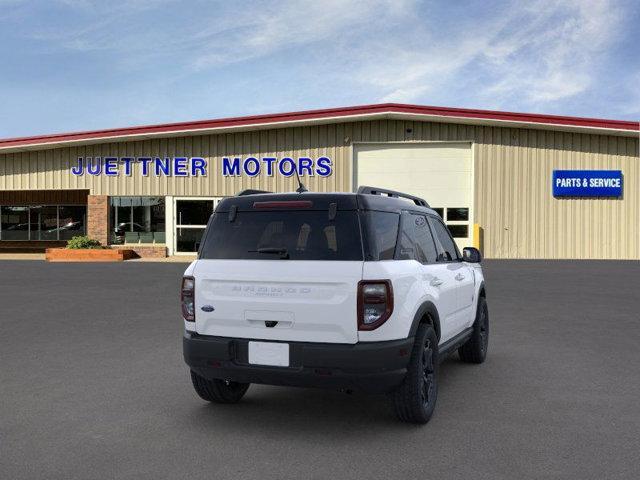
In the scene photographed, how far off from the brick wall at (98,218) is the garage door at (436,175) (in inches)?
455

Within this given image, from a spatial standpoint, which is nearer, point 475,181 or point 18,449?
point 18,449

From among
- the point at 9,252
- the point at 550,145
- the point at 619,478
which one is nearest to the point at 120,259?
the point at 9,252

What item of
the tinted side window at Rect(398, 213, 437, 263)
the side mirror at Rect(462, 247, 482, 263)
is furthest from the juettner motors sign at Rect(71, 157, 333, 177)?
the tinted side window at Rect(398, 213, 437, 263)

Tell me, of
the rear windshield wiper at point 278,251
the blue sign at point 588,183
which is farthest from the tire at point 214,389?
the blue sign at point 588,183

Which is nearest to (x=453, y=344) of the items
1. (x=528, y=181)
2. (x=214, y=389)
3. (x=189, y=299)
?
(x=214, y=389)

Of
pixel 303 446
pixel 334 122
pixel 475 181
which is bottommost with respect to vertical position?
pixel 303 446

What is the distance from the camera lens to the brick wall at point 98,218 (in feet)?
91.4

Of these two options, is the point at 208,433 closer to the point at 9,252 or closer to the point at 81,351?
the point at 81,351

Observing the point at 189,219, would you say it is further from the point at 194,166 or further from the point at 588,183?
the point at 588,183

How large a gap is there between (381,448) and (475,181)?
919 inches

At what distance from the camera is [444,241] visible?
6.23 m

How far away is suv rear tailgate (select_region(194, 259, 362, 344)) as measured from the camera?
4230 mm

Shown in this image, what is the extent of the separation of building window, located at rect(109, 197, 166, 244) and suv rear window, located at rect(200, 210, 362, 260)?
77.7 feet

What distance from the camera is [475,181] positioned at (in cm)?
2639
